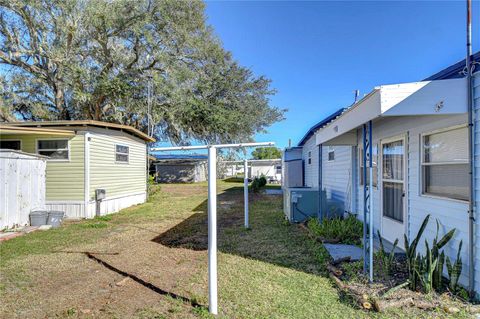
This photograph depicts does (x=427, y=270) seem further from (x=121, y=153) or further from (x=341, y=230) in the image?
(x=121, y=153)

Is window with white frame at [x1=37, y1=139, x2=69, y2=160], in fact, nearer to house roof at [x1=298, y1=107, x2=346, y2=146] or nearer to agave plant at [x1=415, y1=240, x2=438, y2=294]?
house roof at [x1=298, y1=107, x2=346, y2=146]

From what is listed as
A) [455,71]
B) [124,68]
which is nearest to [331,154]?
[455,71]

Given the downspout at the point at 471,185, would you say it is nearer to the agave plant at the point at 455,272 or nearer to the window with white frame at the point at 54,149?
the agave plant at the point at 455,272

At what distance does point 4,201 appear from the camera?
7230 mm

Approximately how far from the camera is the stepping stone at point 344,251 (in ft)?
16.1

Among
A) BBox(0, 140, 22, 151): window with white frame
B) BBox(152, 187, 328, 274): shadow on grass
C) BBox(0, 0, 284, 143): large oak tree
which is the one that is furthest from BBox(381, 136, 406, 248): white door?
BBox(0, 0, 284, 143): large oak tree

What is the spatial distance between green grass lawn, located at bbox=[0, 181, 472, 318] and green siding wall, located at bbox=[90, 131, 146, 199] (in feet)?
9.04

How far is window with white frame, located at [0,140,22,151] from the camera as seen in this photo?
9422mm

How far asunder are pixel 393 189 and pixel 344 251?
1.49 meters

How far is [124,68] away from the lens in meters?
16.7

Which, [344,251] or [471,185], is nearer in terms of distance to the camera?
[471,185]

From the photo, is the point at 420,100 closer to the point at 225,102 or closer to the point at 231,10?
the point at 231,10

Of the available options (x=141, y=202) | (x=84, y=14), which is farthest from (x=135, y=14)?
(x=141, y=202)

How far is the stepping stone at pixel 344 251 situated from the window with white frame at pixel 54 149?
8351 mm
